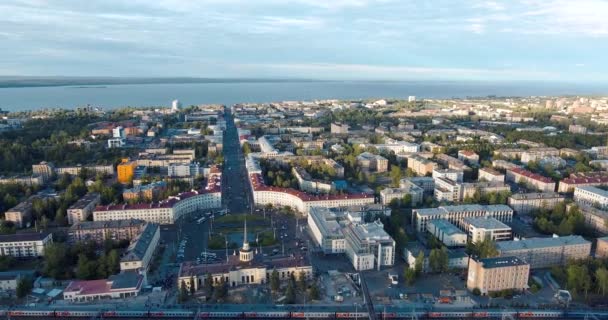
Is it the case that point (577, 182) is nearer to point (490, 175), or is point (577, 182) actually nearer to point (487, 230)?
point (490, 175)

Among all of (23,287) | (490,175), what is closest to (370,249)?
(23,287)

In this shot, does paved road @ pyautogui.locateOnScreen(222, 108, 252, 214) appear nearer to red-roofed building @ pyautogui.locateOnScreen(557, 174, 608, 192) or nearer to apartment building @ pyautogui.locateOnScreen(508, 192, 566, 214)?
apartment building @ pyautogui.locateOnScreen(508, 192, 566, 214)

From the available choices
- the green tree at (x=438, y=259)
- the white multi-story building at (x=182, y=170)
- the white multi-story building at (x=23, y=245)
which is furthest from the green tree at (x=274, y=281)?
the white multi-story building at (x=182, y=170)

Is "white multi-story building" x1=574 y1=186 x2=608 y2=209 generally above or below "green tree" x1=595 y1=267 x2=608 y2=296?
above

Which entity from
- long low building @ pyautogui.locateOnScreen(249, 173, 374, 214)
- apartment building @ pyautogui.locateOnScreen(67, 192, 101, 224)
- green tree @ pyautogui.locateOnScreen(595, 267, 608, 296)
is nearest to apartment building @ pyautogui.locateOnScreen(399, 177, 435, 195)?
long low building @ pyautogui.locateOnScreen(249, 173, 374, 214)

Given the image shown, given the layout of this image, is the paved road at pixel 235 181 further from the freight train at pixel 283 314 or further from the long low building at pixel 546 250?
the long low building at pixel 546 250

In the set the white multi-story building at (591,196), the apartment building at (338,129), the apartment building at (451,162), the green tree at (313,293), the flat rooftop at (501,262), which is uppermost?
the apartment building at (338,129)
